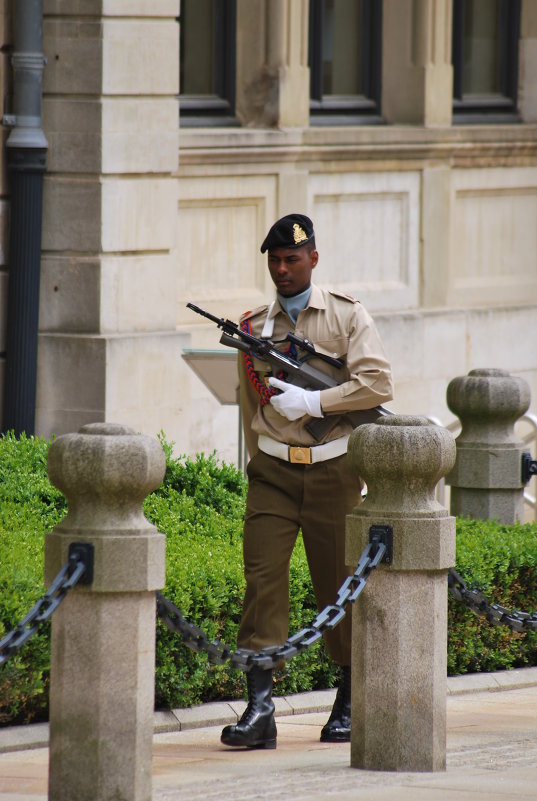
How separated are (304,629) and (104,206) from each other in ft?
20.3

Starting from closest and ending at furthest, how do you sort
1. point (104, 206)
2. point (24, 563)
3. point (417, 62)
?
point (24, 563), point (104, 206), point (417, 62)

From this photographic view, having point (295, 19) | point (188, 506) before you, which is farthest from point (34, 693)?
point (295, 19)

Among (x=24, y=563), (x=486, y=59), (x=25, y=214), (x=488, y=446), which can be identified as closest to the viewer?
(x=24, y=563)

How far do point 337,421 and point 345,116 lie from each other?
844 cm

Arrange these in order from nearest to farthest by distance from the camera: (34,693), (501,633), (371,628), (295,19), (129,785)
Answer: (129,785), (371,628), (34,693), (501,633), (295,19)

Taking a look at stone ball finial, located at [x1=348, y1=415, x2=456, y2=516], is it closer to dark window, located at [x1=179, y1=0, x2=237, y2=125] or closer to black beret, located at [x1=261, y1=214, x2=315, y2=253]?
black beret, located at [x1=261, y1=214, x2=315, y2=253]

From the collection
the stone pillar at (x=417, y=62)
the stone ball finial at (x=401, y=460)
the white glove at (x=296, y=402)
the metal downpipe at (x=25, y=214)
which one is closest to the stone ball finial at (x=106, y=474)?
the stone ball finial at (x=401, y=460)

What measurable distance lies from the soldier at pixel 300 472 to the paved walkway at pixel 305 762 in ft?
0.72

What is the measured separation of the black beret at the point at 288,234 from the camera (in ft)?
24.3

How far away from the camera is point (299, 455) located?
7418 mm

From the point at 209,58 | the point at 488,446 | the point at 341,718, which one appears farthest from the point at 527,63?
the point at 341,718

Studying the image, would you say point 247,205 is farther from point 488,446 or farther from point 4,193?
point 488,446

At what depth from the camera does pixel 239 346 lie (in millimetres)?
7543

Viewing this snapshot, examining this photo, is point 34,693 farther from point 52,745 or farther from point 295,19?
point 295,19
